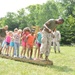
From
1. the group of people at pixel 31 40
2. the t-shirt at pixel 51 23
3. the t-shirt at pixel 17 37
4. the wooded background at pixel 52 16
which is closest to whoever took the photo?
the t-shirt at pixel 51 23

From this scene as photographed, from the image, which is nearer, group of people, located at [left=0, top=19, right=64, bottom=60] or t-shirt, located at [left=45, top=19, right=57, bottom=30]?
t-shirt, located at [left=45, top=19, right=57, bottom=30]

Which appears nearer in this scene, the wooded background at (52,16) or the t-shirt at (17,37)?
the t-shirt at (17,37)

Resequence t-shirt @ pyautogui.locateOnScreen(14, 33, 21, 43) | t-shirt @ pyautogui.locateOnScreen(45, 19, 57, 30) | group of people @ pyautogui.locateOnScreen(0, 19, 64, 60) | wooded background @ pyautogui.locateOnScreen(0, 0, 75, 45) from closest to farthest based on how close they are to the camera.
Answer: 1. t-shirt @ pyautogui.locateOnScreen(45, 19, 57, 30)
2. group of people @ pyautogui.locateOnScreen(0, 19, 64, 60)
3. t-shirt @ pyautogui.locateOnScreen(14, 33, 21, 43)
4. wooded background @ pyautogui.locateOnScreen(0, 0, 75, 45)

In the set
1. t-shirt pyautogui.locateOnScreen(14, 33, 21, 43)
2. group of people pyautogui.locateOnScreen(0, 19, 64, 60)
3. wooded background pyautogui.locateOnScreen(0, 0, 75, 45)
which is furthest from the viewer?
wooded background pyautogui.locateOnScreen(0, 0, 75, 45)

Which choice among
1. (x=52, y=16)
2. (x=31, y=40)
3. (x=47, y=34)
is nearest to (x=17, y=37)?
(x=31, y=40)

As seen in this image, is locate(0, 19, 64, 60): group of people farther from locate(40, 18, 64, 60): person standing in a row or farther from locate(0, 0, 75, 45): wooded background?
locate(0, 0, 75, 45): wooded background

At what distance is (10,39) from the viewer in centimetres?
1747

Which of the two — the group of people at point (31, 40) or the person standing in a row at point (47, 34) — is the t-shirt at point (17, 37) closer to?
the group of people at point (31, 40)

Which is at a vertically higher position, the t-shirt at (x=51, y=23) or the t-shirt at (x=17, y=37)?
the t-shirt at (x=51, y=23)

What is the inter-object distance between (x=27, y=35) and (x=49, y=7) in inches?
1769

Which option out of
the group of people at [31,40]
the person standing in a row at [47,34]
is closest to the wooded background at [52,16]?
the group of people at [31,40]

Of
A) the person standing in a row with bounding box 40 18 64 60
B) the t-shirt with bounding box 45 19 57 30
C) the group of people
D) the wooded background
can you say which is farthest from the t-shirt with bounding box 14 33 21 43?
the wooded background

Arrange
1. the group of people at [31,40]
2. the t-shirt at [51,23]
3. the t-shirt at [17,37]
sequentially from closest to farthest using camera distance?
the t-shirt at [51,23] < the group of people at [31,40] < the t-shirt at [17,37]

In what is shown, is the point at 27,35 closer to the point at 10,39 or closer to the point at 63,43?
the point at 10,39
